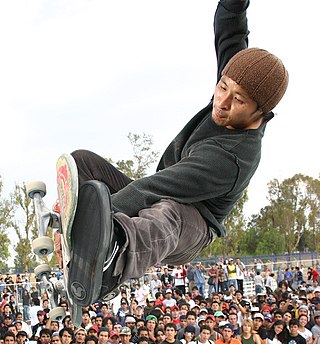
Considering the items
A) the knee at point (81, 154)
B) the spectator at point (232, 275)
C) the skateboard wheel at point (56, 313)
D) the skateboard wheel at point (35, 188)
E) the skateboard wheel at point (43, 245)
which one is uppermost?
the knee at point (81, 154)

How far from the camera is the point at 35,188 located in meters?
3.07

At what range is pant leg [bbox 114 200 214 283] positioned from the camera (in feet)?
9.11

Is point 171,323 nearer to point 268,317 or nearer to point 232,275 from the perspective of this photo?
point 268,317

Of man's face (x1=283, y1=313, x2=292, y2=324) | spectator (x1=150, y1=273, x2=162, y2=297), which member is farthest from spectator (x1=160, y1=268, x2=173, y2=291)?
man's face (x1=283, y1=313, x2=292, y2=324)

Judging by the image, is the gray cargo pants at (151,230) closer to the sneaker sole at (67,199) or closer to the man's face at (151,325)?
the sneaker sole at (67,199)

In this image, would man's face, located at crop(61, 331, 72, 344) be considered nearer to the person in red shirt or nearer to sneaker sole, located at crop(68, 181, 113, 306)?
the person in red shirt

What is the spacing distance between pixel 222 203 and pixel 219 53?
3.01 feet

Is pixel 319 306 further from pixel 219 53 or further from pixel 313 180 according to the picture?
pixel 313 180

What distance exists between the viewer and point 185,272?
66.1 ft

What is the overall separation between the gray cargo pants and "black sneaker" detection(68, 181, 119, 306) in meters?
0.10

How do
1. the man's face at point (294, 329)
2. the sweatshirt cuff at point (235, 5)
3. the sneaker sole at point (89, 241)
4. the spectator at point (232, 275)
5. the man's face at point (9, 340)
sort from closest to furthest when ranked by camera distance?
the sneaker sole at point (89, 241) → the sweatshirt cuff at point (235, 5) → the man's face at point (9, 340) → the man's face at point (294, 329) → the spectator at point (232, 275)

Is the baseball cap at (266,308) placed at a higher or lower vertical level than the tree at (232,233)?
lower

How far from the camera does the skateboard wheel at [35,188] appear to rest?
3.06m

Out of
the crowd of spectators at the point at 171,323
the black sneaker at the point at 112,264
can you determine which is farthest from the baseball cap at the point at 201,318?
the black sneaker at the point at 112,264
